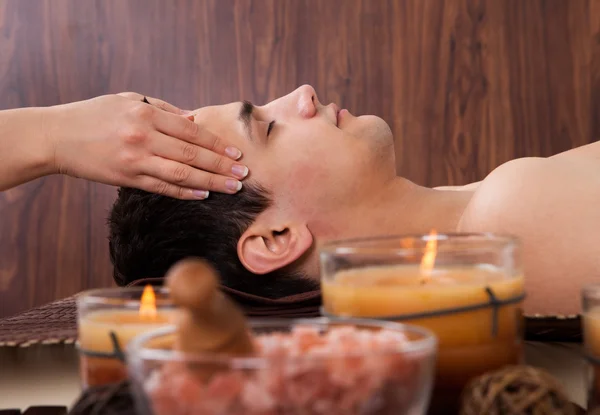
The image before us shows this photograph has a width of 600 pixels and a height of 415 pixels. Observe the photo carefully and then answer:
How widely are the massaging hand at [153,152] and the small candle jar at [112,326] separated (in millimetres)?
704

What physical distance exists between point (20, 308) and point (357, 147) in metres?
2.10

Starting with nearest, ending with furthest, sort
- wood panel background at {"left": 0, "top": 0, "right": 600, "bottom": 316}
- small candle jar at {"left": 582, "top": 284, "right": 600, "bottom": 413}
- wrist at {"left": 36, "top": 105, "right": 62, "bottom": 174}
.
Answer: small candle jar at {"left": 582, "top": 284, "right": 600, "bottom": 413} < wrist at {"left": 36, "top": 105, "right": 62, "bottom": 174} < wood panel background at {"left": 0, "top": 0, "right": 600, "bottom": 316}

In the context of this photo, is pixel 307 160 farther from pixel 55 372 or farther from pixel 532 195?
pixel 55 372

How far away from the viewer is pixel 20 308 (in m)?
3.10

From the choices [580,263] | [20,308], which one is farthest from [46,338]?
[20,308]

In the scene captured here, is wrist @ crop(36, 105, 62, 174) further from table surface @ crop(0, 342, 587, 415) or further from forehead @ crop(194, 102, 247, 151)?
table surface @ crop(0, 342, 587, 415)

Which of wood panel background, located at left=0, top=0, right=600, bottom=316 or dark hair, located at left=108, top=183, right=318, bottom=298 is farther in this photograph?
wood panel background, located at left=0, top=0, right=600, bottom=316

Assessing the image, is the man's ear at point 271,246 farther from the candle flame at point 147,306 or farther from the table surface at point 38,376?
the candle flame at point 147,306

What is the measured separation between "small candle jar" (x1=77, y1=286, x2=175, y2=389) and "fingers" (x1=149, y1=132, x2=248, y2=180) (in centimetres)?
70

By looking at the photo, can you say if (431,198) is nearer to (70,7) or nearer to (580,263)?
(580,263)

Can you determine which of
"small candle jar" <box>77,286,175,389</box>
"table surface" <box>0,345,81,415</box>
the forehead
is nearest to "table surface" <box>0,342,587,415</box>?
"table surface" <box>0,345,81,415</box>

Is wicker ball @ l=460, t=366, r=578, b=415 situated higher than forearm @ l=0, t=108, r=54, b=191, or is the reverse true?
forearm @ l=0, t=108, r=54, b=191

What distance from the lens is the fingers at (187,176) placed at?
145 cm

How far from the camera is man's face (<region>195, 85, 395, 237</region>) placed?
57.9 inches
